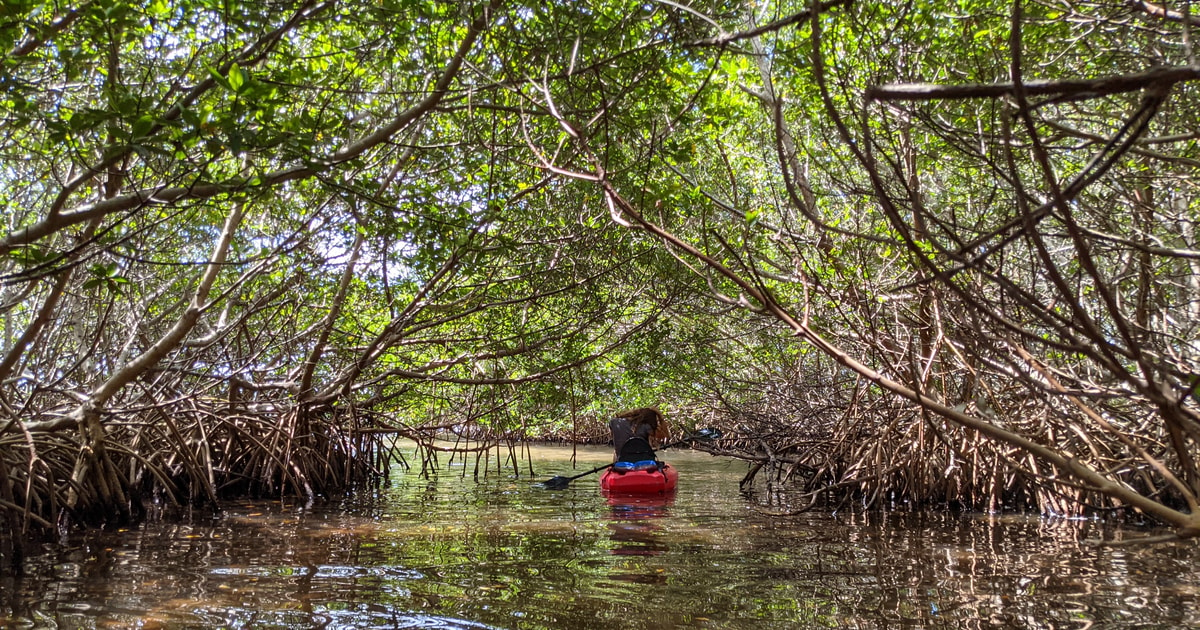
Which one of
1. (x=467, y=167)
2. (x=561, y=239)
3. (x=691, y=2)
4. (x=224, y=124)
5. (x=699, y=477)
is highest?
(x=691, y=2)

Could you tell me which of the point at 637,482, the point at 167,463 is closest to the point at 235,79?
the point at 167,463

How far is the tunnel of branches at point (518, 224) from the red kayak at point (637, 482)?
1368 mm

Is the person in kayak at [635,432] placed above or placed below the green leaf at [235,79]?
below

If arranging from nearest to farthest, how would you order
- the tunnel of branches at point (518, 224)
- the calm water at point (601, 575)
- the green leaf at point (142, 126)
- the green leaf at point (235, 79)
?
the green leaf at point (142, 126) → the green leaf at point (235, 79) → the calm water at point (601, 575) → the tunnel of branches at point (518, 224)

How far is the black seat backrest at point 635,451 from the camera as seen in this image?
8.82m

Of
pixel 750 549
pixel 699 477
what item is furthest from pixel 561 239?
pixel 699 477

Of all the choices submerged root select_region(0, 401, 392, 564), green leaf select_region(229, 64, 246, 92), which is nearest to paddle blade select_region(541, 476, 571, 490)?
submerged root select_region(0, 401, 392, 564)

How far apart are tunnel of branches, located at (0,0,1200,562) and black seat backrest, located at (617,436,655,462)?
3.48 feet

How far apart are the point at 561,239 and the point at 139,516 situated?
12.8 feet

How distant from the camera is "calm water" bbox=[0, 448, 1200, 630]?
3.40 meters

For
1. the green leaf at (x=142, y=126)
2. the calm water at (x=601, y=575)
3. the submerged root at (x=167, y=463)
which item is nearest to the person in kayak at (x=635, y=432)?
the calm water at (x=601, y=575)

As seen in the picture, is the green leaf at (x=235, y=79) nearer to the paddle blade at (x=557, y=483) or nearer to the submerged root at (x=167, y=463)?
the submerged root at (x=167, y=463)

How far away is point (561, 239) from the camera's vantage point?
21.9ft

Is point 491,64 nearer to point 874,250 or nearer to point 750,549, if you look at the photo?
point 874,250
